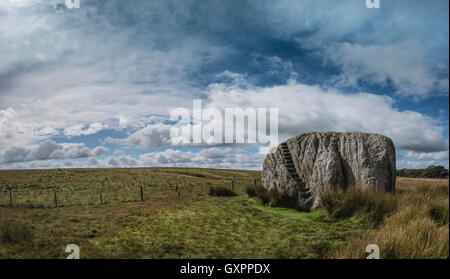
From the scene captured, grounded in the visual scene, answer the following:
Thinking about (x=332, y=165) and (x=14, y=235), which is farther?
(x=332, y=165)

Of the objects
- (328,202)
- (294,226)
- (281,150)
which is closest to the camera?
(294,226)

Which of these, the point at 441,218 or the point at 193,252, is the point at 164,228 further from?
the point at 441,218

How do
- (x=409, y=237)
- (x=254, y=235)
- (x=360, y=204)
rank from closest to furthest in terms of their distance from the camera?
(x=409, y=237) → (x=254, y=235) → (x=360, y=204)

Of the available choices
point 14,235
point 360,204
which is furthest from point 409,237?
point 14,235

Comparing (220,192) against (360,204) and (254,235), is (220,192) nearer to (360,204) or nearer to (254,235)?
(360,204)

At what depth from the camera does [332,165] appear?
35.7 ft

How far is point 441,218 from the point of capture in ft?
24.8

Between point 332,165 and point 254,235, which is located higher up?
point 332,165

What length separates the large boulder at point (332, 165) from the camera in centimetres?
1026

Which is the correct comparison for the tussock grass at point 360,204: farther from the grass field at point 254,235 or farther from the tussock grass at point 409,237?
the tussock grass at point 409,237

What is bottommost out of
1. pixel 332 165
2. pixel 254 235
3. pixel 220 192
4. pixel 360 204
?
pixel 220 192

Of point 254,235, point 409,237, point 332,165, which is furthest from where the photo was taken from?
point 332,165
